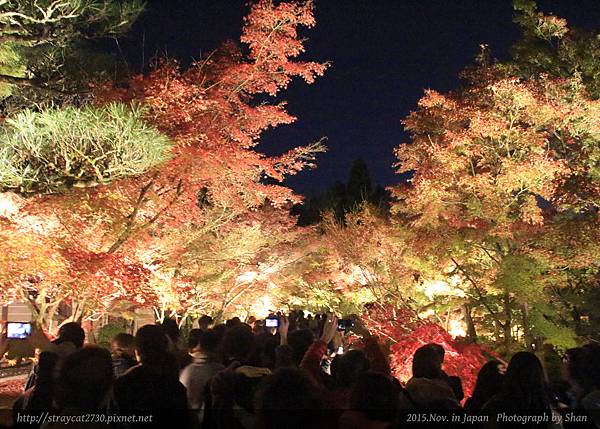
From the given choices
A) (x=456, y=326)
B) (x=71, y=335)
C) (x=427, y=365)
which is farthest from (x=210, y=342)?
(x=456, y=326)

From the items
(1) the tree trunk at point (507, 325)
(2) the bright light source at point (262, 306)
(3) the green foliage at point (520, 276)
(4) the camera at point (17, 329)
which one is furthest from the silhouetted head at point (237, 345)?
(2) the bright light source at point (262, 306)

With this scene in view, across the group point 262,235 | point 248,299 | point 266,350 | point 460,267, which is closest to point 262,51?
point 460,267

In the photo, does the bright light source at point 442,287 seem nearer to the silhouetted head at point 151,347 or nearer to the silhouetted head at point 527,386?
the silhouetted head at point 527,386

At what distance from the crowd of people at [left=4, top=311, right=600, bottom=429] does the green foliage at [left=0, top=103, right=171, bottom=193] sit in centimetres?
342

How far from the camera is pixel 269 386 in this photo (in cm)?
261

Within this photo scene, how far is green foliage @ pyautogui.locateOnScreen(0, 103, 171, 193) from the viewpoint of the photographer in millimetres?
7684

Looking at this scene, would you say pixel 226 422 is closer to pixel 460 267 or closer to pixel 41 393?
pixel 41 393

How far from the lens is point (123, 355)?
16.8 feet

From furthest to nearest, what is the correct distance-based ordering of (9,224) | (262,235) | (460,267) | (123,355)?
(262,235) → (460,267) → (9,224) → (123,355)

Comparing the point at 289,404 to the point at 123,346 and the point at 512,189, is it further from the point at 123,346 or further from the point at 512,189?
the point at 512,189

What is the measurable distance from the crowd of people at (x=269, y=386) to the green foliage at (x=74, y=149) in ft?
11.2

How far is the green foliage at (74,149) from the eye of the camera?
303 inches

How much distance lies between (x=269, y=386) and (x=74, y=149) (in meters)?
6.28

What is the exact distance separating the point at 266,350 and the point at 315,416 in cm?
281
